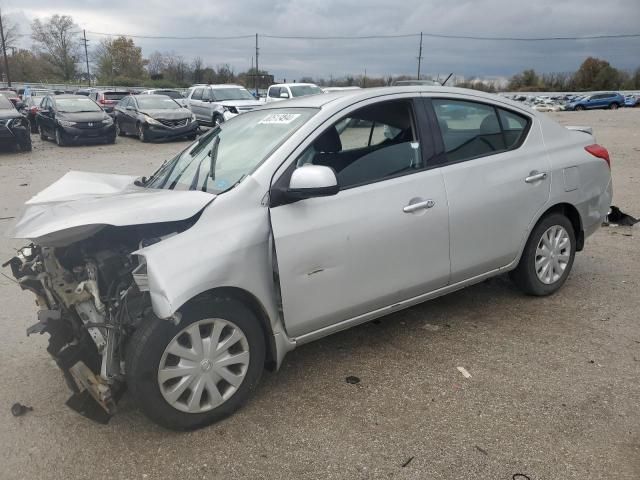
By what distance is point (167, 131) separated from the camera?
18.1m

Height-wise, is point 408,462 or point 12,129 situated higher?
point 12,129

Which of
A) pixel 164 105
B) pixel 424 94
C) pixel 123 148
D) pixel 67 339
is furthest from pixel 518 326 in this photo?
pixel 164 105

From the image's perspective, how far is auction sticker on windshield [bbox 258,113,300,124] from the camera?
11.1 ft

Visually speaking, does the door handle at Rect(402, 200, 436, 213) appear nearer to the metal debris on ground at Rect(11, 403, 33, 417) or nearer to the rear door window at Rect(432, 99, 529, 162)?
the rear door window at Rect(432, 99, 529, 162)

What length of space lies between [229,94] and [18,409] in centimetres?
1880

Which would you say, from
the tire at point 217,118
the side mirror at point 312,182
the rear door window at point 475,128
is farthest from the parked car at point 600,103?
the side mirror at point 312,182

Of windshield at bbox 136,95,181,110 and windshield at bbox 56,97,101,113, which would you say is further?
windshield at bbox 136,95,181,110

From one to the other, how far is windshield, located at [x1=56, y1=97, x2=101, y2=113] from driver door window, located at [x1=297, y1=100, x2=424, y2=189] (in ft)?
54.7

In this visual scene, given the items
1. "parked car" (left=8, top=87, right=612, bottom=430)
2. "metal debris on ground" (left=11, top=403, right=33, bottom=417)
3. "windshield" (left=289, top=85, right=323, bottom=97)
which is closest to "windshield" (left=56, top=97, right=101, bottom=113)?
"windshield" (left=289, top=85, right=323, bottom=97)

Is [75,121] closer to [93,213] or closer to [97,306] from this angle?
[93,213]

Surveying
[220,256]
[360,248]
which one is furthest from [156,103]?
[220,256]

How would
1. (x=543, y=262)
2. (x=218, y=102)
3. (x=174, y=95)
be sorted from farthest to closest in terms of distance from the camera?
(x=174, y=95) < (x=218, y=102) < (x=543, y=262)

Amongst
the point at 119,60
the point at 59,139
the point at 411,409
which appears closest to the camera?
the point at 411,409

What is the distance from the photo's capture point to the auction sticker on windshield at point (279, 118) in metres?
3.38
